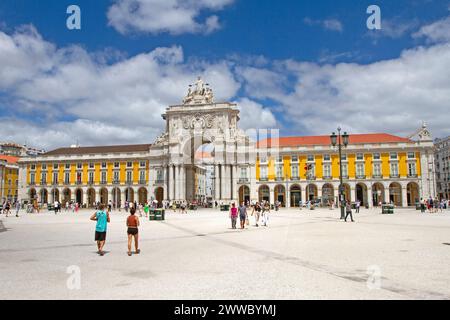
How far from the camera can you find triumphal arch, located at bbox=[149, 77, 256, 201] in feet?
228

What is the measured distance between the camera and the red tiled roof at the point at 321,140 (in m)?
68.1

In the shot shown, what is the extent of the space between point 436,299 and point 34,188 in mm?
86454

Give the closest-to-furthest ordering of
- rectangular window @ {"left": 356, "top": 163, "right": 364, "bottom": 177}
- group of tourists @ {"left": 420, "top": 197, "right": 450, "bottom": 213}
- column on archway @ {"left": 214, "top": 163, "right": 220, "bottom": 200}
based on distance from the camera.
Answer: group of tourists @ {"left": 420, "top": 197, "right": 450, "bottom": 213}
rectangular window @ {"left": 356, "top": 163, "right": 364, "bottom": 177}
column on archway @ {"left": 214, "top": 163, "right": 220, "bottom": 200}

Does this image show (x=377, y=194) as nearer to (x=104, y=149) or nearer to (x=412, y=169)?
(x=412, y=169)

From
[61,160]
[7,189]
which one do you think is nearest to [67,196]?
[61,160]

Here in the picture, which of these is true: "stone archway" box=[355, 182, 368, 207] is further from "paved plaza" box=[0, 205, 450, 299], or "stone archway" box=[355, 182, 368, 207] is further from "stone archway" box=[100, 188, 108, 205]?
"paved plaza" box=[0, 205, 450, 299]

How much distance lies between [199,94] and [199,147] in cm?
1032

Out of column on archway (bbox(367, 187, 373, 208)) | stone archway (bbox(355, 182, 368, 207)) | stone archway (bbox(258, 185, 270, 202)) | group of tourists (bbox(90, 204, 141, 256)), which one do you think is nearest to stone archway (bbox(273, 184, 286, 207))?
stone archway (bbox(258, 185, 270, 202))

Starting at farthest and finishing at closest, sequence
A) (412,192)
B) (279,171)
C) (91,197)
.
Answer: (91,197), (279,171), (412,192)

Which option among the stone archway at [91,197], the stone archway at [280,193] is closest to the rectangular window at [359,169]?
the stone archway at [280,193]

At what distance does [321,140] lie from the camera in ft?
234

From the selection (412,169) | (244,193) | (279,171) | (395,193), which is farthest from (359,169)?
(244,193)
